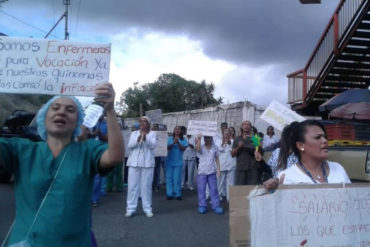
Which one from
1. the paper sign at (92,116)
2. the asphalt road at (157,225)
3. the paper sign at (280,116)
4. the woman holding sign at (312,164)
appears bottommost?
the asphalt road at (157,225)

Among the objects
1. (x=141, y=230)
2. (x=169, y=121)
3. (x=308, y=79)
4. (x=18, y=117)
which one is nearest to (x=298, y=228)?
(x=141, y=230)

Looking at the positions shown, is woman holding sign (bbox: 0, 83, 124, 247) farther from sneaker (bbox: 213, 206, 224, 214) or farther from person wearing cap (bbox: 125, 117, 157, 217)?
sneaker (bbox: 213, 206, 224, 214)

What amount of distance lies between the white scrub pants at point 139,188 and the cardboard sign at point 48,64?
4.79 meters

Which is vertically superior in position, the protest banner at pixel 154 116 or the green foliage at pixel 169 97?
the green foliage at pixel 169 97

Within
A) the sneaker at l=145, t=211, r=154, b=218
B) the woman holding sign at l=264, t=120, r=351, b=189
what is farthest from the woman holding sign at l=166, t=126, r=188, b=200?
the woman holding sign at l=264, t=120, r=351, b=189

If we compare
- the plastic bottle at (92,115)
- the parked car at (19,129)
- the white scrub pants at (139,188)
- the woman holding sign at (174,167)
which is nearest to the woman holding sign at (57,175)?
the plastic bottle at (92,115)

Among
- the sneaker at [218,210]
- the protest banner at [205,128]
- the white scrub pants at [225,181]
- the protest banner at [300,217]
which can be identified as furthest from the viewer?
the white scrub pants at [225,181]

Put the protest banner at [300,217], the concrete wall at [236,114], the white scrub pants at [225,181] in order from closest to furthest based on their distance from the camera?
the protest banner at [300,217] < the white scrub pants at [225,181] < the concrete wall at [236,114]

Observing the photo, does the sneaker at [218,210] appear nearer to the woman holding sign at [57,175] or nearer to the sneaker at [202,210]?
the sneaker at [202,210]

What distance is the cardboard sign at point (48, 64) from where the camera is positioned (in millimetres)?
2674

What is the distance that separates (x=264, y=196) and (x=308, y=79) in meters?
12.4

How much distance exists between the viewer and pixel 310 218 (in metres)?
2.51

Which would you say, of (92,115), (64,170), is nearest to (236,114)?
(92,115)

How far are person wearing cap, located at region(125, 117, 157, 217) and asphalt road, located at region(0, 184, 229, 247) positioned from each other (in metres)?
0.25
